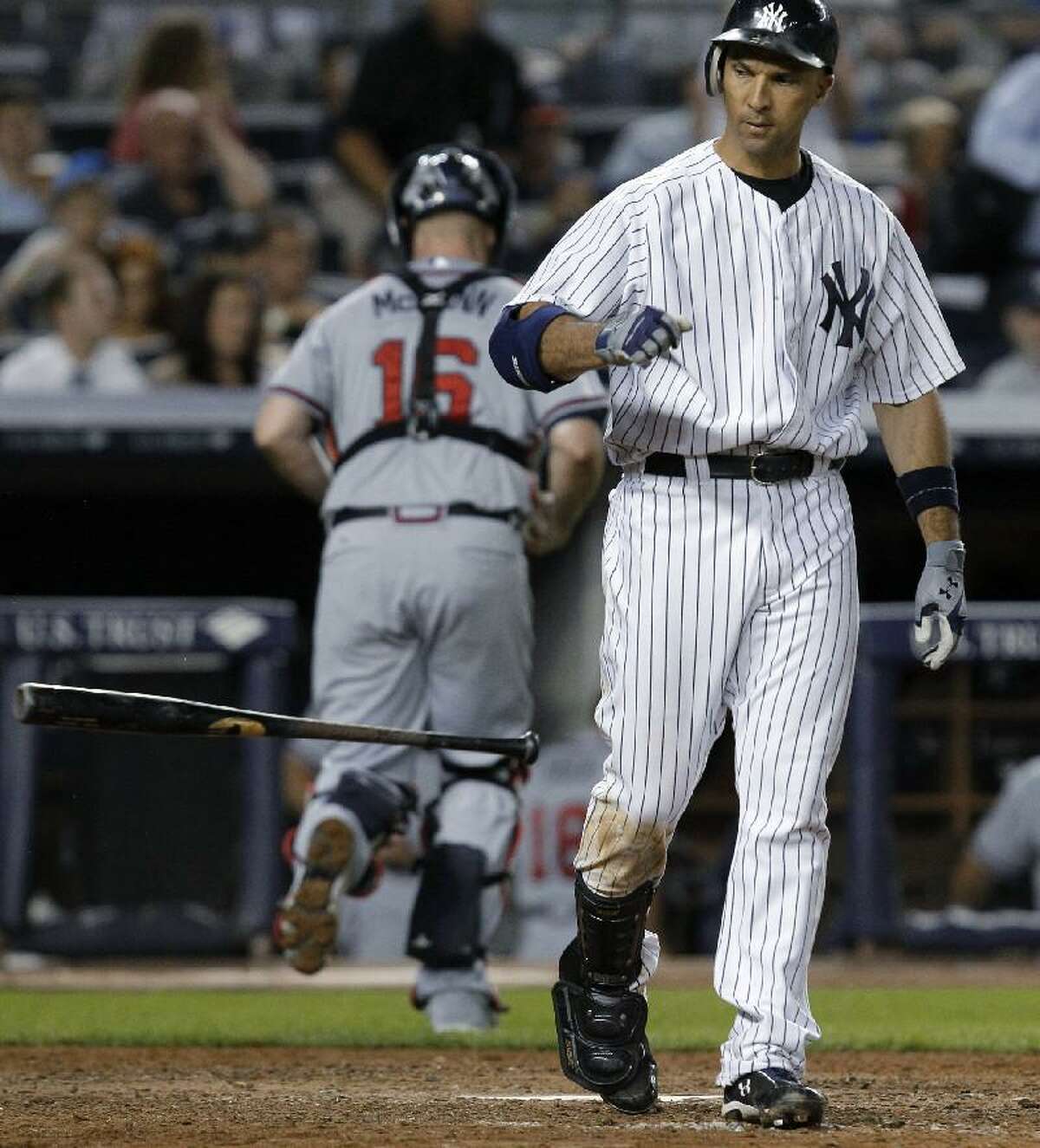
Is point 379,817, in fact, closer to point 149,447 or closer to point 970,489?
point 149,447

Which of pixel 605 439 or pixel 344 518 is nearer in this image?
pixel 605 439

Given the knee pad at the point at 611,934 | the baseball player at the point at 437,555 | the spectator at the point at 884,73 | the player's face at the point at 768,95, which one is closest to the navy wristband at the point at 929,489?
the player's face at the point at 768,95

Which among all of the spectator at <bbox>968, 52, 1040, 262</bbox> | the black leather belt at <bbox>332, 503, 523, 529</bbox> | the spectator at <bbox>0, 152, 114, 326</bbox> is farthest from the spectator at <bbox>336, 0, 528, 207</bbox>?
the black leather belt at <bbox>332, 503, 523, 529</bbox>

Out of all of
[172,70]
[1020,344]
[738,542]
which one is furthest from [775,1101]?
[172,70]

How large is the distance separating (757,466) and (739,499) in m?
0.05

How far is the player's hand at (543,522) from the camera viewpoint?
4.77 meters

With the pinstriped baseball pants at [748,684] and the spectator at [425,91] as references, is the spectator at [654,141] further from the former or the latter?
the pinstriped baseball pants at [748,684]

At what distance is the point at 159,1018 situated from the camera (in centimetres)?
532

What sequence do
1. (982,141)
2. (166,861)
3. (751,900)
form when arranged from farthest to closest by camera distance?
(982,141) < (166,861) < (751,900)

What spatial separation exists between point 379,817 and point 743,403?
1650 millimetres

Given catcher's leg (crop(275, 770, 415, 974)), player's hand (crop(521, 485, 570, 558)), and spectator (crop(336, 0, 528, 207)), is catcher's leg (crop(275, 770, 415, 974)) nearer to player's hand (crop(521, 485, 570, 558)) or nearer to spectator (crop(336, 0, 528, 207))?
player's hand (crop(521, 485, 570, 558))

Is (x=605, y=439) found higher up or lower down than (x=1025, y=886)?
higher up

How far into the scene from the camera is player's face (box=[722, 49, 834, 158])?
3229 mm

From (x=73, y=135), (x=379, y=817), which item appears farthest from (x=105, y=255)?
(x=379, y=817)
